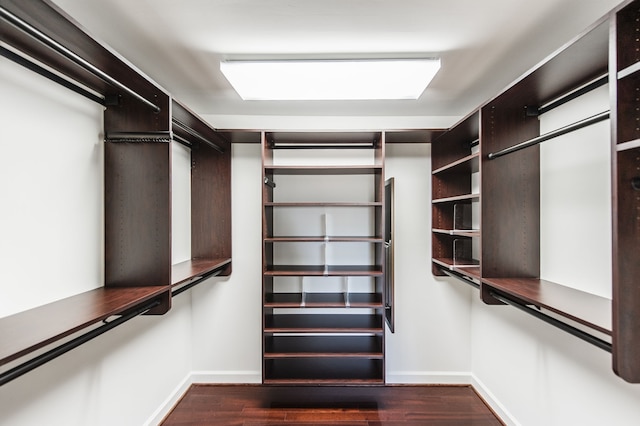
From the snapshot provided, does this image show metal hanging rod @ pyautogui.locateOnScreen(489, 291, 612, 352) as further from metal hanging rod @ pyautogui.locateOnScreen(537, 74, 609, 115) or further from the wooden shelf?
metal hanging rod @ pyautogui.locateOnScreen(537, 74, 609, 115)

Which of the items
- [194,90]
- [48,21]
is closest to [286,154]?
[194,90]

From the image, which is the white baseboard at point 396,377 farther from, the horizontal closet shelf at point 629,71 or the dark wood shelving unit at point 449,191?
the horizontal closet shelf at point 629,71

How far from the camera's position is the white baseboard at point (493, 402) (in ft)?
7.64

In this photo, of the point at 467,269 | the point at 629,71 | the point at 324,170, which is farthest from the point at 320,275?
the point at 629,71

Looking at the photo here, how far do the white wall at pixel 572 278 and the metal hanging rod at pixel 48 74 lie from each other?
259cm

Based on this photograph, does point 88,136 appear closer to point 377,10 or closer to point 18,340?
point 18,340

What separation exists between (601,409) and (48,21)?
9.42ft

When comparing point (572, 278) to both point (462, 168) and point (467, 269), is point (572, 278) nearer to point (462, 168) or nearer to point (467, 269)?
point (467, 269)

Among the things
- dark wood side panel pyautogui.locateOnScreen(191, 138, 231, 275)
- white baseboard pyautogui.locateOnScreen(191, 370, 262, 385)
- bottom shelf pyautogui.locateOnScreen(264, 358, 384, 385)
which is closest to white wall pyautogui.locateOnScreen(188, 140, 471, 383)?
white baseboard pyautogui.locateOnScreen(191, 370, 262, 385)

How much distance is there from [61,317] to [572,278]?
8.15 feet

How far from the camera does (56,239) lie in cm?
153

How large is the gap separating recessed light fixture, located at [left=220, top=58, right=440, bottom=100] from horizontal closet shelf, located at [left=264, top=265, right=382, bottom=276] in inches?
51.9

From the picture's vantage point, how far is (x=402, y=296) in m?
3.02

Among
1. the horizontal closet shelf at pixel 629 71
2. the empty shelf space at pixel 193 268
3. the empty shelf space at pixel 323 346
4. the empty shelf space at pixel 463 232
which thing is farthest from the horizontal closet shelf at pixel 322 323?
the horizontal closet shelf at pixel 629 71
